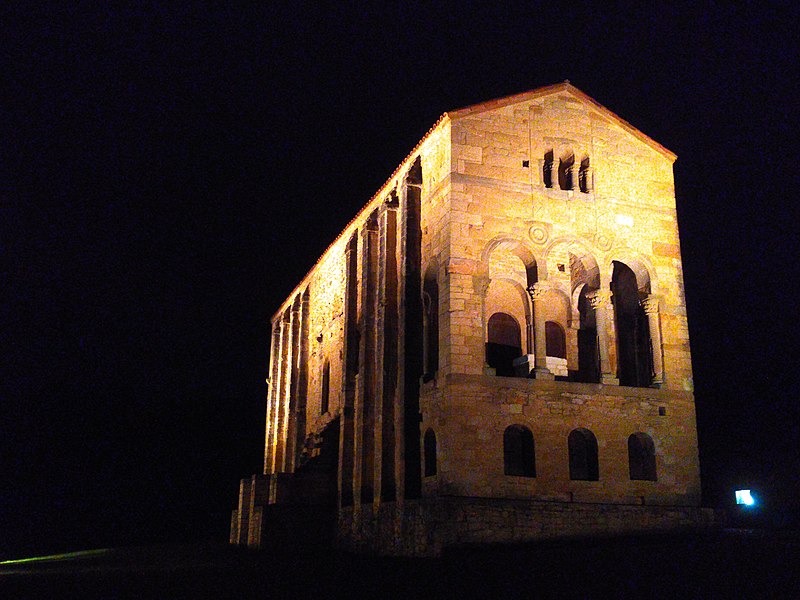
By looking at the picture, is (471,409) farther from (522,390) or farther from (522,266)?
(522,266)

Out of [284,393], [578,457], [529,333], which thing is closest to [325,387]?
[284,393]

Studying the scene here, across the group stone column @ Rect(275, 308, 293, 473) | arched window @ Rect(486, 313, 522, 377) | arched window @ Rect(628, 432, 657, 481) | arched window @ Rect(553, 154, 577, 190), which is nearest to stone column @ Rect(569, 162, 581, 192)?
arched window @ Rect(553, 154, 577, 190)

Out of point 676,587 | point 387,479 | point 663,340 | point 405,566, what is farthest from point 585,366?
point 676,587

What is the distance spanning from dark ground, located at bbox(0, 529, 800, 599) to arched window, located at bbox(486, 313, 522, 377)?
6739 millimetres

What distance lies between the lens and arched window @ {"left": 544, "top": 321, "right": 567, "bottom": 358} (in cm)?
2261

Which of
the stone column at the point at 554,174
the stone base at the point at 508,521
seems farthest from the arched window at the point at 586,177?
the stone base at the point at 508,521

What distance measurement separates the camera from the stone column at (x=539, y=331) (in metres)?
18.7

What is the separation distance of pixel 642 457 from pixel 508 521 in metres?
4.60

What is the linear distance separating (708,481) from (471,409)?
1906cm

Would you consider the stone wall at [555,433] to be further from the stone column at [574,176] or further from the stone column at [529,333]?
the stone column at [574,176]

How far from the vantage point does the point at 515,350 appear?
22891mm

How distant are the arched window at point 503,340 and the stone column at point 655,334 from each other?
3862mm

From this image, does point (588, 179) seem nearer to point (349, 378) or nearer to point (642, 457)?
point (642, 457)

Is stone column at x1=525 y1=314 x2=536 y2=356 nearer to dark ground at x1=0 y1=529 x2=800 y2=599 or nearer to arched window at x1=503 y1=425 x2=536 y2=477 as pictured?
arched window at x1=503 y1=425 x2=536 y2=477
